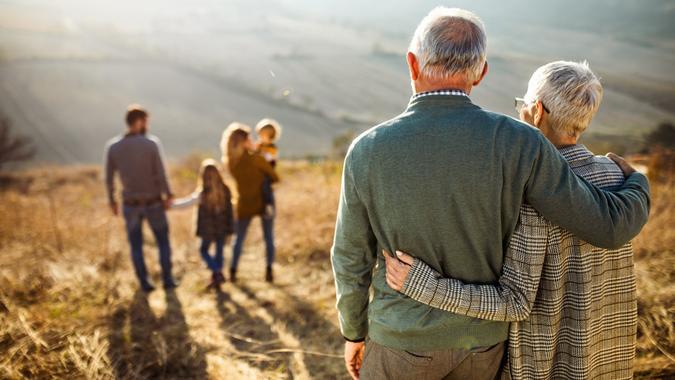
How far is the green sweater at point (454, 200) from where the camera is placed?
1286 mm

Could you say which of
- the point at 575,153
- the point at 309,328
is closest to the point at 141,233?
the point at 309,328

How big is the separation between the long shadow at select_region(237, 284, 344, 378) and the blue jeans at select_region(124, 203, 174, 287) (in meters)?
0.92

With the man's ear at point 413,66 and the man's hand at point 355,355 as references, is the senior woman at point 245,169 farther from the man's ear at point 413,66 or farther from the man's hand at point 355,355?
the man's ear at point 413,66

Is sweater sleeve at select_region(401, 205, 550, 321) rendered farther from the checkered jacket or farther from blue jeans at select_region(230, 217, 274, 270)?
blue jeans at select_region(230, 217, 274, 270)

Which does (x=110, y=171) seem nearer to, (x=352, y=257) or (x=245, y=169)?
(x=245, y=169)

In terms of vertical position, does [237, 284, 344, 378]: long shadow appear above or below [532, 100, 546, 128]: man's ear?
below

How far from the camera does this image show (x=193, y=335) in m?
3.75

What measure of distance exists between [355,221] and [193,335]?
278 centimetres

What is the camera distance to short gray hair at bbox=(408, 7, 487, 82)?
1326 mm

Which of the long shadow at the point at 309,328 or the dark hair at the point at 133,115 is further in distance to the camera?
the dark hair at the point at 133,115

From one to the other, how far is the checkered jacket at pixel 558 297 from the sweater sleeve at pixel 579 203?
0.29ft

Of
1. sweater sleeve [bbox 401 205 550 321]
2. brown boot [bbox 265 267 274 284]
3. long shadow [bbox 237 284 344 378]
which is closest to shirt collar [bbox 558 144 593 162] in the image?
sweater sleeve [bbox 401 205 550 321]

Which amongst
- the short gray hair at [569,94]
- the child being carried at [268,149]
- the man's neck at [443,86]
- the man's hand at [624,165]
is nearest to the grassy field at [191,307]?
the child being carried at [268,149]

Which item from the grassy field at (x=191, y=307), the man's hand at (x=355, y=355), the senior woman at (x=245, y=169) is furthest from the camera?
the senior woman at (x=245, y=169)
